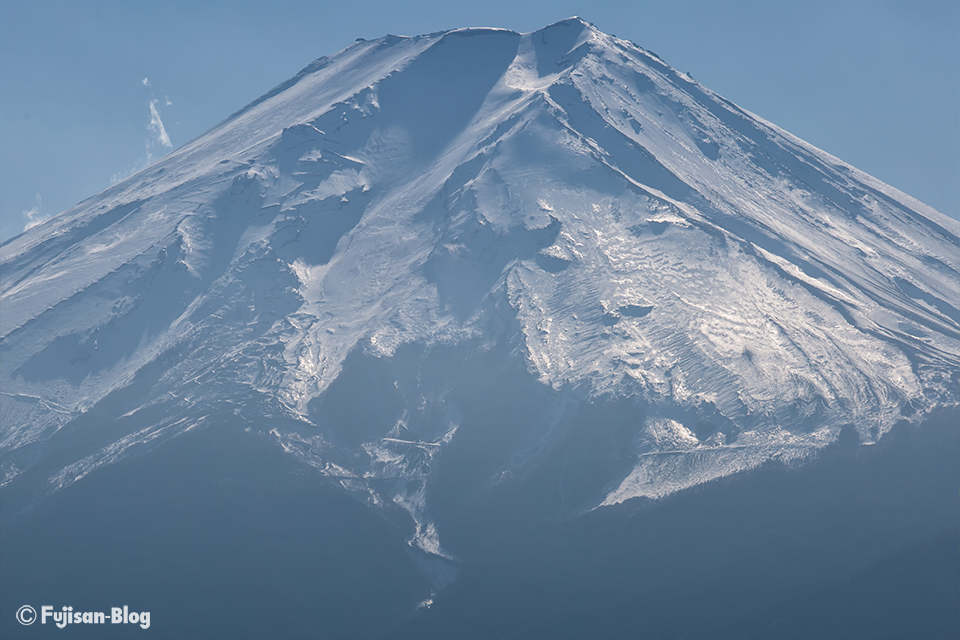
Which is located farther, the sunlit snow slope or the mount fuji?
the sunlit snow slope

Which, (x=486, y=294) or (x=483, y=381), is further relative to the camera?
(x=486, y=294)

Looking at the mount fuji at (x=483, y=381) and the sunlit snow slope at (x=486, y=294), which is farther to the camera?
the sunlit snow slope at (x=486, y=294)

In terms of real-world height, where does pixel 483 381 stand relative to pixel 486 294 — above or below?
below

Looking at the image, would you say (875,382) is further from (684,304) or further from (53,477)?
(53,477)
